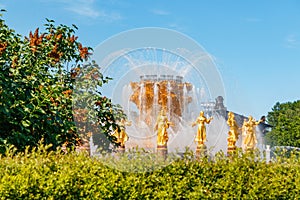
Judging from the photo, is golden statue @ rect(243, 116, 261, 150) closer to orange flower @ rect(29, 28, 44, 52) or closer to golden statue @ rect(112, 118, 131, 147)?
golden statue @ rect(112, 118, 131, 147)

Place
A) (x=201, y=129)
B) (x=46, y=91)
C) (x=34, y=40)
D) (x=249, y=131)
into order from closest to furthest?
(x=46, y=91) < (x=34, y=40) < (x=201, y=129) < (x=249, y=131)

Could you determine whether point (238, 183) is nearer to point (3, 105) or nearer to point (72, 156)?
point (72, 156)

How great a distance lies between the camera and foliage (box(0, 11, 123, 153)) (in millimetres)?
5934

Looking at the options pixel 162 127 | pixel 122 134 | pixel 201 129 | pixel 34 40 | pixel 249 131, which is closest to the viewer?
pixel 34 40

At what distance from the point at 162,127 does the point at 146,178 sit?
459 cm

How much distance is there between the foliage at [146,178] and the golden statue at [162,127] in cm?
344

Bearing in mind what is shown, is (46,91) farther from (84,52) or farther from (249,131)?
(249,131)

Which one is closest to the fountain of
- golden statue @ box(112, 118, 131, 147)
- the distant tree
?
golden statue @ box(112, 118, 131, 147)

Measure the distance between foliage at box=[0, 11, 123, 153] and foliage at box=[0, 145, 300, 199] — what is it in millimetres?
1278

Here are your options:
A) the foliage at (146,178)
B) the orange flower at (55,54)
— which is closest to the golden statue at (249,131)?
the orange flower at (55,54)

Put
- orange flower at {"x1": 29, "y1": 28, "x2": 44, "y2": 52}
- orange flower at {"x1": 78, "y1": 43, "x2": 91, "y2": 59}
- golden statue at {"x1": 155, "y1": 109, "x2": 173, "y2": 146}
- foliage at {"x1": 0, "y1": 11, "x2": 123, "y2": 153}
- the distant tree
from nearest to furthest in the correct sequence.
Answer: foliage at {"x1": 0, "y1": 11, "x2": 123, "y2": 153}
orange flower at {"x1": 29, "y1": 28, "x2": 44, "y2": 52}
orange flower at {"x1": 78, "y1": 43, "x2": 91, "y2": 59}
golden statue at {"x1": 155, "y1": 109, "x2": 173, "y2": 146}
the distant tree

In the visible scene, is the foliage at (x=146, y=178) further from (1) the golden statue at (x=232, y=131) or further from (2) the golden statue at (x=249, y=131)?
(2) the golden statue at (x=249, y=131)

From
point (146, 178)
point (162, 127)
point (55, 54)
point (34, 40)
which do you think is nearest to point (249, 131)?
point (162, 127)

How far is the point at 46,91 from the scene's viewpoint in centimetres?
633
